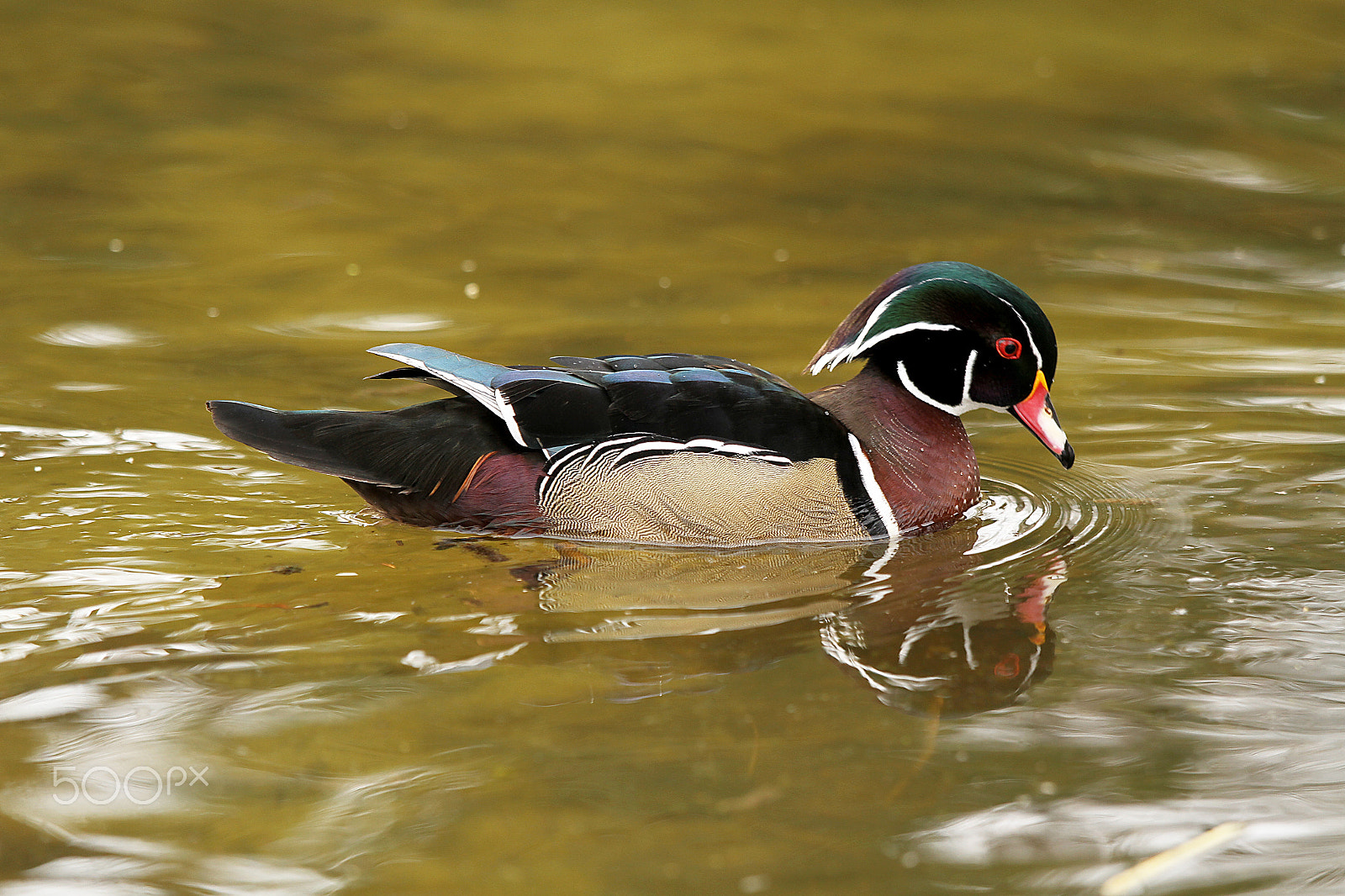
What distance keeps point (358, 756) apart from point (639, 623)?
1.22 m

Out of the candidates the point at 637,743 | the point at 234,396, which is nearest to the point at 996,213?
the point at 234,396

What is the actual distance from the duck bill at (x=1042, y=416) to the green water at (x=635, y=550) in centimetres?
38

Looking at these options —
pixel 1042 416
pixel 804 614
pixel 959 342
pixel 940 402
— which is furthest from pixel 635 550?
pixel 1042 416

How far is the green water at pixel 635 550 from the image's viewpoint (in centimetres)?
409

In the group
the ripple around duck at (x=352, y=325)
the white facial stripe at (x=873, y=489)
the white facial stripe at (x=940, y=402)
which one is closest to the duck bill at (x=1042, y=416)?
the white facial stripe at (x=940, y=402)

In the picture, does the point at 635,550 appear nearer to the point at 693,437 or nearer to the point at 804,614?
the point at 693,437

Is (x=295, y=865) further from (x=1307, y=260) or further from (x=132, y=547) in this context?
(x=1307, y=260)

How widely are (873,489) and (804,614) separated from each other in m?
0.89

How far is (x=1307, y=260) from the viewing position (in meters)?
9.92

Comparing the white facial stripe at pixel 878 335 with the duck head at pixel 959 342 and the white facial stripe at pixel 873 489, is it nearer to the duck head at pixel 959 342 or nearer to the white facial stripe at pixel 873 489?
the duck head at pixel 959 342

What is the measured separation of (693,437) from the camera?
585cm

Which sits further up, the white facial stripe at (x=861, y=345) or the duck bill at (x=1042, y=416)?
the white facial stripe at (x=861, y=345)

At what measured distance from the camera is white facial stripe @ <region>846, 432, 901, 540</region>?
6.06 meters

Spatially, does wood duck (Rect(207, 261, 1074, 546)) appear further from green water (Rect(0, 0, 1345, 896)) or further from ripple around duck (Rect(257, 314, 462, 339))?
ripple around duck (Rect(257, 314, 462, 339))
